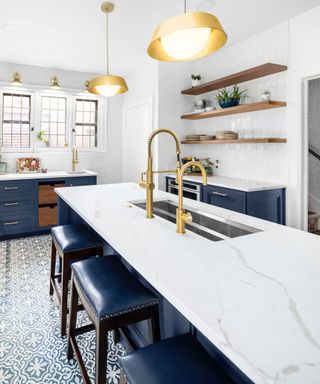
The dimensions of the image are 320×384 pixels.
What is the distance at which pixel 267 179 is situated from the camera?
383 cm

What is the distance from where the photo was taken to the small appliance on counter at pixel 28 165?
16.4ft

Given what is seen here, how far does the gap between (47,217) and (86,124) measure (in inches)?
78.5

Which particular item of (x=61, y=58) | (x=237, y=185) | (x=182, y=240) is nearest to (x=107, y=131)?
(x=61, y=58)

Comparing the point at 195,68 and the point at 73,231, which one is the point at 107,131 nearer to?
the point at 195,68

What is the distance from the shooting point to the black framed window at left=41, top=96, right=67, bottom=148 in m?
5.31

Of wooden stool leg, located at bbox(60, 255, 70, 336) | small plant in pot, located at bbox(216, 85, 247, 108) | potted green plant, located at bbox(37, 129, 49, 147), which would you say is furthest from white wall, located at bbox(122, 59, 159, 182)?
wooden stool leg, located at bbox(60, 255, 70, 336)

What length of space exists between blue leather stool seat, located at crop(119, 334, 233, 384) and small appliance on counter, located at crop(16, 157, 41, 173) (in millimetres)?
4540

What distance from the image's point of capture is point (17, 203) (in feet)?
14.5

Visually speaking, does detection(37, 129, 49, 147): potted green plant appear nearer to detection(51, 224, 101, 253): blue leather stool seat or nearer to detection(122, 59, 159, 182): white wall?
detection(122, 59, 159, 182): white wall

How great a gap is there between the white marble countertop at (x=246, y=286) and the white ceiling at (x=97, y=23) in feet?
7.70

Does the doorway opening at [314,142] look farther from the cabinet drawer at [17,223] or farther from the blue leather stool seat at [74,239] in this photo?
the cabinet drawer at [17,223]

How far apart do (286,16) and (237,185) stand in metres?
1.93

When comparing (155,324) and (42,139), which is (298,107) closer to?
(155,324)

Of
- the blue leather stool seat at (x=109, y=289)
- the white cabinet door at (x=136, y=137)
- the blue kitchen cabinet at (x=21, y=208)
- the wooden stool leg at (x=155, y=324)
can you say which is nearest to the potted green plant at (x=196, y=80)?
the white cabinet door at (x=136, y=137)
